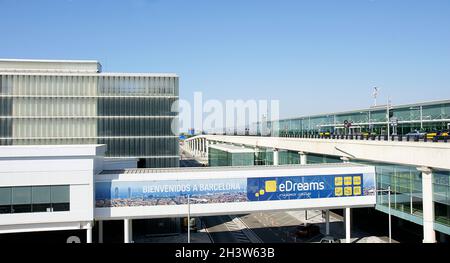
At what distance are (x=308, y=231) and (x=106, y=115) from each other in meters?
28.4

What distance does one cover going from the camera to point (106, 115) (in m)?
44.2

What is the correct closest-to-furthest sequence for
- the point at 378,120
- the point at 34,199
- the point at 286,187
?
the point at 34,199 → the point at 286,187 → the point at 378,120

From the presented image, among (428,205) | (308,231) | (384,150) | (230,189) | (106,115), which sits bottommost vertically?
(308,231)

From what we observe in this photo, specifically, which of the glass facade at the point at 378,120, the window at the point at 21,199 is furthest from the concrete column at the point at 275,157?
the window at the point at 21,199

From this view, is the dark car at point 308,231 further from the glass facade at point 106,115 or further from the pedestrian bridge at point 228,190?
the glass facade at point 106,115

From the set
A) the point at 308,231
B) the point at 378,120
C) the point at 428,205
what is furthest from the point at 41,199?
the point at 378,120

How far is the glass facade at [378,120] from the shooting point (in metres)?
37.7

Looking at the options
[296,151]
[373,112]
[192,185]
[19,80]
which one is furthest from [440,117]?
[19,80]

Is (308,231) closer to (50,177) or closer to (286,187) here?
(286,187)

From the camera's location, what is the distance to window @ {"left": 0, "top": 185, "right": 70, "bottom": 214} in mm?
22062

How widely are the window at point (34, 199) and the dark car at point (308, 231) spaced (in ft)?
64.6

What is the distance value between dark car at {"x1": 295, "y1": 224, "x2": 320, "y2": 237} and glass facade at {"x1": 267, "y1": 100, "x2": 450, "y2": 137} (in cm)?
1795

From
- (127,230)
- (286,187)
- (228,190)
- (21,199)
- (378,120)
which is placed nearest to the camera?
(21,199)

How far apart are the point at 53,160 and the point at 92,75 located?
23642mm
